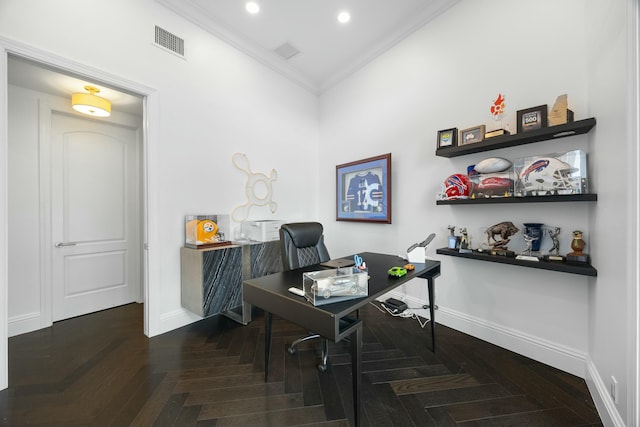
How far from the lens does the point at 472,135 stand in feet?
7.15

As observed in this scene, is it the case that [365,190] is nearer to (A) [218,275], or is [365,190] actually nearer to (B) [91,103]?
(A) [218,275]

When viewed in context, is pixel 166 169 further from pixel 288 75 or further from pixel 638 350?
pixel 638 350

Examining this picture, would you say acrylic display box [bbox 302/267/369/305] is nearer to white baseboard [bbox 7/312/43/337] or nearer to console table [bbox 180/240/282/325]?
console table [bbox 180/240/282/325]

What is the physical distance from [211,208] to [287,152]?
1.42m

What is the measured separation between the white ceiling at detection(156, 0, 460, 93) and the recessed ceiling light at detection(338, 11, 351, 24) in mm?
37

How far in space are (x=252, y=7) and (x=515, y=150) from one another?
295 centimetres

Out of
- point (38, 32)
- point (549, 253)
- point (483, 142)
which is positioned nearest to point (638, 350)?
point (549, 253)

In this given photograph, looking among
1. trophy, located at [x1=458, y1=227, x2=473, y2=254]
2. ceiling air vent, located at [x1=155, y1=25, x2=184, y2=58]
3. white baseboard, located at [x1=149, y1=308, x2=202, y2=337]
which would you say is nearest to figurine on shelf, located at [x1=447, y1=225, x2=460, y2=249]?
trophy, located at [x1=458, y1=227, x2=473, y2=254]

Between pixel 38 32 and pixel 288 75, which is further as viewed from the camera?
pixel 288 75

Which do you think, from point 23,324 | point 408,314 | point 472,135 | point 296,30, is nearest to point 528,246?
point 472,135

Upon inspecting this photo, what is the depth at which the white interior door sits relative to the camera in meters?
2.67

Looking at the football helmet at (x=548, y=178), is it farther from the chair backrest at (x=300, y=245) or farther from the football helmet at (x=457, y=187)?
the chair backrest at (x=300, y=245)

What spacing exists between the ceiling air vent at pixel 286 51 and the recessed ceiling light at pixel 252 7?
0.56 m

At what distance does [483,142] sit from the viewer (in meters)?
2.02
